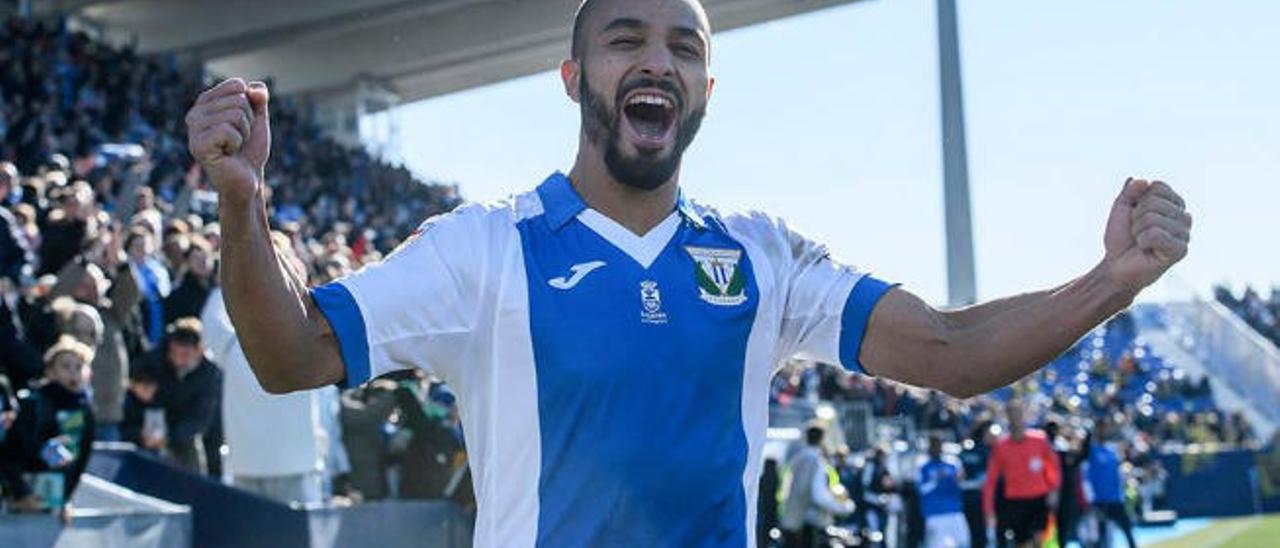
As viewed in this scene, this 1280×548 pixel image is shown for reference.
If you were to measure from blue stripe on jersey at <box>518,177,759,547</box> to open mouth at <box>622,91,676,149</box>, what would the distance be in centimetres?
23

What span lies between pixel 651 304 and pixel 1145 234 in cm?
78

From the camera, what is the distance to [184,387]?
10039mm

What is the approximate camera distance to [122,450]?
997cm

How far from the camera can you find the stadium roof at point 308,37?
33.0 m

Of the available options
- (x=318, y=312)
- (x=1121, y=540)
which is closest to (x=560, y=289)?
(x=318, y=312)

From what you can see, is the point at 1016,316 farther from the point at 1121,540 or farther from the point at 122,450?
the point at 1121,540

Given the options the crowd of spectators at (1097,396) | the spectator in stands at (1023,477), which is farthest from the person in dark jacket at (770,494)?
the crowd of spectators at (1097,396)

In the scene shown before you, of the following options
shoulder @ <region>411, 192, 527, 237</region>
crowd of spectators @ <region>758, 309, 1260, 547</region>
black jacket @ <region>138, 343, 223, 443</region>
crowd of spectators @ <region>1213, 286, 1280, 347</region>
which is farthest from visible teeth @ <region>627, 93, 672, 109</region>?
crowd of spectators @ <region>1213, 286, 1280, 347</region>

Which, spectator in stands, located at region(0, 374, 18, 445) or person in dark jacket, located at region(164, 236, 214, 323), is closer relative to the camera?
spectator in stands, located at region(0, 374, 18, 445)

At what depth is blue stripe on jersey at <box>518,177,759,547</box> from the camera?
2.80m

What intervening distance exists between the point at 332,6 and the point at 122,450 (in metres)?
26.0

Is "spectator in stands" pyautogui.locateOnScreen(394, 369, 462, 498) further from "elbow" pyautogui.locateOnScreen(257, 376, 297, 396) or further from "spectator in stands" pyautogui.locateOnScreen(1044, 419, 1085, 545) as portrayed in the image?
"elbow" pyautogui.locateOnScreen(257, 376, 297, 396)

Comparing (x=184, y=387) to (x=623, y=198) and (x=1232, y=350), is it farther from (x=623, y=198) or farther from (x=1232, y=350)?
(x=1232, y=350)

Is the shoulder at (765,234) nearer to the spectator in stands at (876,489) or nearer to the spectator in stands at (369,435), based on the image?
the spectator in stands at (369,435)
